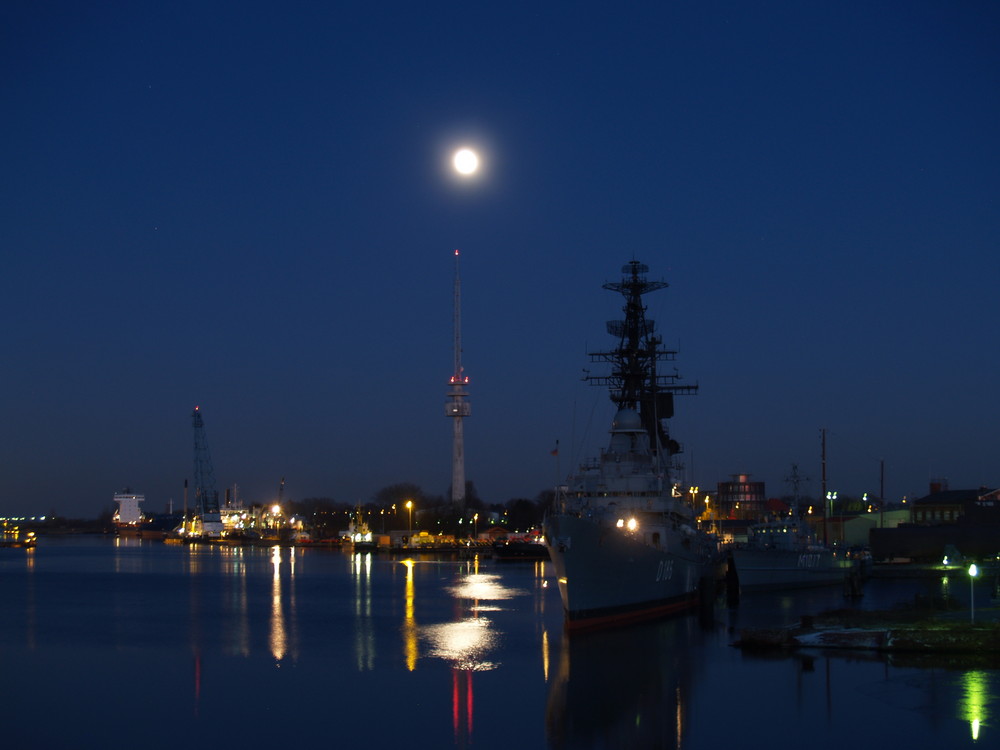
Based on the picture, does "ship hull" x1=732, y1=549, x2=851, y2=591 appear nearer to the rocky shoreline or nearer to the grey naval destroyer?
the grey naval destroyer

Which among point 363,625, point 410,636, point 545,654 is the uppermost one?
point 545,654

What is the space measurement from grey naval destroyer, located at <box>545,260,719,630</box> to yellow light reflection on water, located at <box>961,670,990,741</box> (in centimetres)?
1276

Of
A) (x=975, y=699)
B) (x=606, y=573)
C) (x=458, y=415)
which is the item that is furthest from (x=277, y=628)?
(x=458, y=415)

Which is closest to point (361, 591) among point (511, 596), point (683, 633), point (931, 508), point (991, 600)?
point (511, 596)

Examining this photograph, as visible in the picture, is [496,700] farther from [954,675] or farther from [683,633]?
[683,633]

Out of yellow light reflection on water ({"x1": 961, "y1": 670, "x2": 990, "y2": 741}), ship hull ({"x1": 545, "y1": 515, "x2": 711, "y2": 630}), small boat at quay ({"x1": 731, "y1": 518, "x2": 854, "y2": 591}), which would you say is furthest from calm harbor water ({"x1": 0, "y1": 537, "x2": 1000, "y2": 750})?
small boat at quay ({"x1": 731, "y1": 518, "x2": 854, "y2": 591})

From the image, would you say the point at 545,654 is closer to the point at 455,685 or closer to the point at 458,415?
the point at 455,685

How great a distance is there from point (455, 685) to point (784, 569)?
34.2 meters

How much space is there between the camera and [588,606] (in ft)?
119

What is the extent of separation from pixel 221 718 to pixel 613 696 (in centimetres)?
964

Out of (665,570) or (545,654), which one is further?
(665,570)

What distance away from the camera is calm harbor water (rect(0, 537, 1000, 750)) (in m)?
21.9

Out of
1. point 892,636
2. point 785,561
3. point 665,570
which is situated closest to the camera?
point 892,636

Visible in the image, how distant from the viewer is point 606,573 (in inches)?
1435
